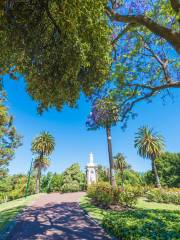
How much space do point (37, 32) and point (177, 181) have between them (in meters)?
46.1

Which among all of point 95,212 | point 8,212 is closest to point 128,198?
point 95,212

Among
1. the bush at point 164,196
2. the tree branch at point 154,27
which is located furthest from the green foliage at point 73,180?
the tree branch at point 154,27

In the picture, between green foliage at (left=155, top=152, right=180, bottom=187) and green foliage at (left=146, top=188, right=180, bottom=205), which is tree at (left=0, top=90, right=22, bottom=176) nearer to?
green foliage at (left=146, top=188, right=180, bottom=205)

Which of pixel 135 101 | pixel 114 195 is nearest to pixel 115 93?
pixel 135 101

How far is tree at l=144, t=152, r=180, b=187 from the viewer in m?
43.0

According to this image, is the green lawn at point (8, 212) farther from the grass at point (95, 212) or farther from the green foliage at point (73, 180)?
the green foliage at point (73, 180)

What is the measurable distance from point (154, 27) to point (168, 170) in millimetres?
45375

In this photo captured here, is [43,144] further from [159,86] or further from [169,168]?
[159,86]

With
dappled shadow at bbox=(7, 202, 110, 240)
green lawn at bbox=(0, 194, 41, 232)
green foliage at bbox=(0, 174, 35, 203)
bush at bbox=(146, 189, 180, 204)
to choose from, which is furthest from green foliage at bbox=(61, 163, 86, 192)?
dappled shadow at bbox=(7, 202, 110, 240)

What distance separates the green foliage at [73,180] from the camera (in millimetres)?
35656

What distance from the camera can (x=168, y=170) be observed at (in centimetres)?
4444

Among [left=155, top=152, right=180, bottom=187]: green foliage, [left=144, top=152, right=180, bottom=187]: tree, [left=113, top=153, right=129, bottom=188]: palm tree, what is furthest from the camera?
[left=113, top=153, right=129, bottom=188]: palm tree

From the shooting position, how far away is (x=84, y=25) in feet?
11.7

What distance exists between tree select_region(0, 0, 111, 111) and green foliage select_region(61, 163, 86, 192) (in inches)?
1333
